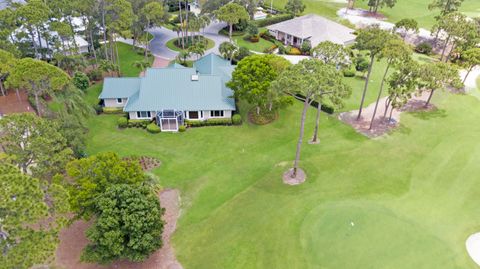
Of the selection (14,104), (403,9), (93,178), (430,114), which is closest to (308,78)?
(93,178)

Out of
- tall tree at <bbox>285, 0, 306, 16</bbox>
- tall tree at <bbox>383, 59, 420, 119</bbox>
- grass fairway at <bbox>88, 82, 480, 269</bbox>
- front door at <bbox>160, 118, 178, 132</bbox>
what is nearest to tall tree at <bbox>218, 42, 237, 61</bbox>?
grass fairway at <bbox>88, 82, 480, 269</bbox>

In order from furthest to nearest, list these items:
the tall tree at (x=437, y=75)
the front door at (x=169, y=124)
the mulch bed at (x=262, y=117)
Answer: the mulch bed at (x=262, y=117) → the front door at (x=169, y=124) → the tall tree at (x=437, y=75)

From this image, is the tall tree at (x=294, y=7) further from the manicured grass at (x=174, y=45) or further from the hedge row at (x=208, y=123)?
the hedge row at (x=208, y=123)

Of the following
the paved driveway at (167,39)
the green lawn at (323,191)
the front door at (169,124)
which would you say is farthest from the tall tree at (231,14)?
the front door at (169,124)

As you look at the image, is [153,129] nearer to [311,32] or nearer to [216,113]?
[216,113]

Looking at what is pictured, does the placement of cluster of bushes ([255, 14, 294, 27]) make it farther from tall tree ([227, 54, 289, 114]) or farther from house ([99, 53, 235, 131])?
tall tree ([227, 54, 289, 114])

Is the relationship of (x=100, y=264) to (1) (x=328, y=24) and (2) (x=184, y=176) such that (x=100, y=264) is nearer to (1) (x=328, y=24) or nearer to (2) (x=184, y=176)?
(2) (x=184, y=176)
